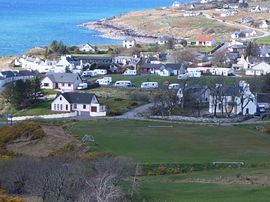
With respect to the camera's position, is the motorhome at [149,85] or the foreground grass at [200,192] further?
the motorhome at [149,85]

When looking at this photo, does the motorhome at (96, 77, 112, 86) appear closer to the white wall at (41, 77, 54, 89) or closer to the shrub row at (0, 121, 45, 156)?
the white wall at (41, 77, 54, 89)

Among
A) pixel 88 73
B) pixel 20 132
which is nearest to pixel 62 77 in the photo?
pixel 88 73

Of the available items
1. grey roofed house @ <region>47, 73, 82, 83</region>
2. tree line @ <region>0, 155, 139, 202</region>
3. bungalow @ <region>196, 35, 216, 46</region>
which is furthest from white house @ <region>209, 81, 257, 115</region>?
bungalow @ <region>196, 35, 216, 46</region>

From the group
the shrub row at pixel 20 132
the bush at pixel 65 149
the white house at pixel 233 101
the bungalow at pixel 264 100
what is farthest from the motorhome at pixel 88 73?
the bush at pixel 65 149

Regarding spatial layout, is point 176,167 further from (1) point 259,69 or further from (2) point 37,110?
(1) point 259,69

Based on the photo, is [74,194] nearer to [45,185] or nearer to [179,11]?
[45,185]

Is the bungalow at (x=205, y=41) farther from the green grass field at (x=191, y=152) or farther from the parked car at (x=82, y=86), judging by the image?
the green grass field at (x=191, y=152)
